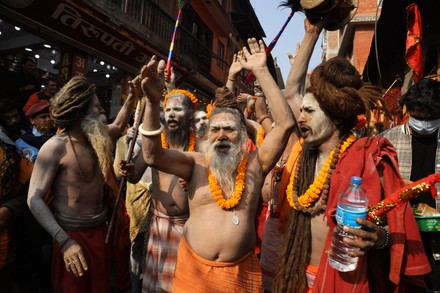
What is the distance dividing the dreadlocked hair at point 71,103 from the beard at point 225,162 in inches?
46.9

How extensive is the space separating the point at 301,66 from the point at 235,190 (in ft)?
3.84

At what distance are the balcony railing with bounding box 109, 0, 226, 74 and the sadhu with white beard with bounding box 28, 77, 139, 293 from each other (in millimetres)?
7080

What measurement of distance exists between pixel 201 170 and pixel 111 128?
1394 millimetres

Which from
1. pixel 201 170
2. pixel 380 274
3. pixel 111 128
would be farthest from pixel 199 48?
pixel 380 274

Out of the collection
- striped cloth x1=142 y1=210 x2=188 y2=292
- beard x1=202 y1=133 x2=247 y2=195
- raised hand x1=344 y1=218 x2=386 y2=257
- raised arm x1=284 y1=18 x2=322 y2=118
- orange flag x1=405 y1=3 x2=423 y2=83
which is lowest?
striped cloth x1=142 y1=210 x2=188 y2=292

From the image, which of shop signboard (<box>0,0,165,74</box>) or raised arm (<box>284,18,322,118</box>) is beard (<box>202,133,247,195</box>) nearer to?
raised arm (<box>284,18,322,118</box>)

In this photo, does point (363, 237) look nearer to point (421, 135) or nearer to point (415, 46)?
point (421, 135)

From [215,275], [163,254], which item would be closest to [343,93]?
[215,275]

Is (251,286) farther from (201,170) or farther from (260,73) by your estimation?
(260,73)

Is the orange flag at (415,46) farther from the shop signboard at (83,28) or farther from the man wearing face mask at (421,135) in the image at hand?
the shop signboard at (83,28)

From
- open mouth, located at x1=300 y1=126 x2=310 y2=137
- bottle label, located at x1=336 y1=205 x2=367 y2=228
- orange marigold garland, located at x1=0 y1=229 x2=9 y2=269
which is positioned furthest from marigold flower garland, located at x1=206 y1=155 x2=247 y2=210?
orange marigold garland, located at x1=0 y1=229 x2=9 y2=269

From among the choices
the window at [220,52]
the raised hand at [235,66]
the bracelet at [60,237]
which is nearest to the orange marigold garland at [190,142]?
the raised hand at [235,66]

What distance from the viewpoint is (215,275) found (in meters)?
2.23

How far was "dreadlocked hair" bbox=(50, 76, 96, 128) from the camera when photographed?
2.74 m
